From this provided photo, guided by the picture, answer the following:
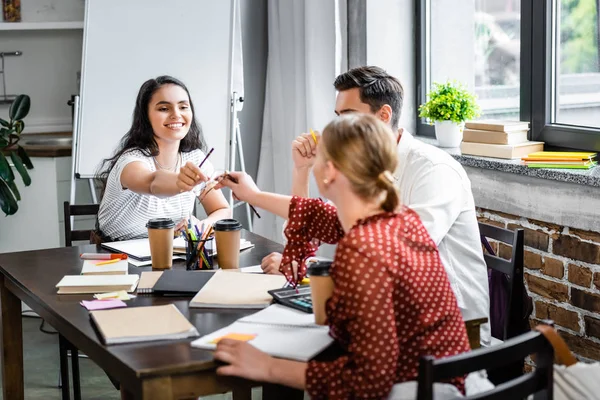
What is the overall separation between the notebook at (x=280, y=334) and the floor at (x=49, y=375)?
1.41 metres

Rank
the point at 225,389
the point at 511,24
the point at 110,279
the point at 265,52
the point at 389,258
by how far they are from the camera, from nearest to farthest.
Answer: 1. the point at 389,258
2. the point at 225,389
3. the point at 110,279
4. the point at 511,24
5. the point at 265,52

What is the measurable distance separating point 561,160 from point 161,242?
1.35 meters

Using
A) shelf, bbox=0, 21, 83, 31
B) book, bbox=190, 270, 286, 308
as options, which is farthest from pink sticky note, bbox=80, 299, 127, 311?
shelf, bbox=0, 21, 83, 31

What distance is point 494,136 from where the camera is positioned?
120 inches

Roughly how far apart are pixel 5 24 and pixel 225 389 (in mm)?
3647

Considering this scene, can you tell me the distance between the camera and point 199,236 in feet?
7.52

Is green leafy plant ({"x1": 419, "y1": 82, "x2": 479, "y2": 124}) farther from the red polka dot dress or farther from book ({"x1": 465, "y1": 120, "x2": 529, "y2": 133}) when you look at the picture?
the red polka dot dress

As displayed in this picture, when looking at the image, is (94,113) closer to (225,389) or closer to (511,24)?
(511,24)

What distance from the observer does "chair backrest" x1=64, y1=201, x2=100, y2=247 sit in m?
2.96

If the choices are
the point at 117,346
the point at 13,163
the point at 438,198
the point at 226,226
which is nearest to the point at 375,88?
the point at 438,198

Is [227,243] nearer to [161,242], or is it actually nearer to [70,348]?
[161,242]

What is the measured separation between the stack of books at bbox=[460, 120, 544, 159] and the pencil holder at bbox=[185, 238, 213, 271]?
4.11ft

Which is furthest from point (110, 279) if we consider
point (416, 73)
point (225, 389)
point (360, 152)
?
point (416, 73)

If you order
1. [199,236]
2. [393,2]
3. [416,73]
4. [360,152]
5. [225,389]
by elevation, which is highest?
[393,2]
